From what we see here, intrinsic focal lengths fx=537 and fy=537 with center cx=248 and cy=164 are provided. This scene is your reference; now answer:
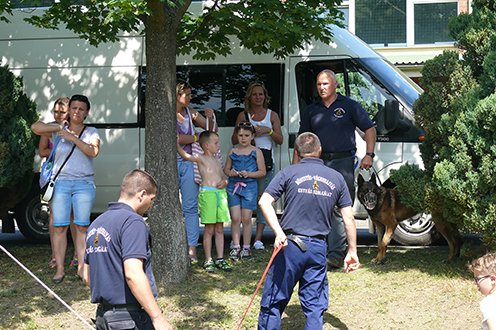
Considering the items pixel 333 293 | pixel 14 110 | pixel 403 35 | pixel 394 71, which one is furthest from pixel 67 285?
pixel 403 35

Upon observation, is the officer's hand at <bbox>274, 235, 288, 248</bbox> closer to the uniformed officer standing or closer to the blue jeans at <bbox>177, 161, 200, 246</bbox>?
the uniformed officer standing

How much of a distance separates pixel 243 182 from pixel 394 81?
2590 millimetres

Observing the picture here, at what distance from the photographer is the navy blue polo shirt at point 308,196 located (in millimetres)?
4172

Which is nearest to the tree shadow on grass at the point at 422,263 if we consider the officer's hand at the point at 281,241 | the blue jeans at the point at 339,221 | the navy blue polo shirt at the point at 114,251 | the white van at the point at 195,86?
the blue jeans at the point at 339,221

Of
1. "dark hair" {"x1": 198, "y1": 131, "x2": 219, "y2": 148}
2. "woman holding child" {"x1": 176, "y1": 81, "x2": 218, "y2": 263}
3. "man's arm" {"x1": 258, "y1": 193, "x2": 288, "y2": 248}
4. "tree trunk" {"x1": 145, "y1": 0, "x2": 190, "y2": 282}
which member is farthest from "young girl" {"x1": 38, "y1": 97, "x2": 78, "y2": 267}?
"man's arm" {"x1": 258, "y1": 193, "x2": 288, "y2": 248}

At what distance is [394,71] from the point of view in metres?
7.73

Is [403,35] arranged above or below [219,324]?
above

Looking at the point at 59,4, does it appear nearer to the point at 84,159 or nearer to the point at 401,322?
the point at 84,159

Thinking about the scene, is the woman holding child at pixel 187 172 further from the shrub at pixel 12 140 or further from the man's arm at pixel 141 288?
the man's arm at pixel 141 288

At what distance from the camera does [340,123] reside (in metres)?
6.26

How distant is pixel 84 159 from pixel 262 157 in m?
2.29

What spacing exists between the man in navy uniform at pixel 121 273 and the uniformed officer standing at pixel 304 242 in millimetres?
1303

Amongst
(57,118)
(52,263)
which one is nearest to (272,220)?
(57,118)

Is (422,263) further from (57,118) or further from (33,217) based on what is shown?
(33,217)
